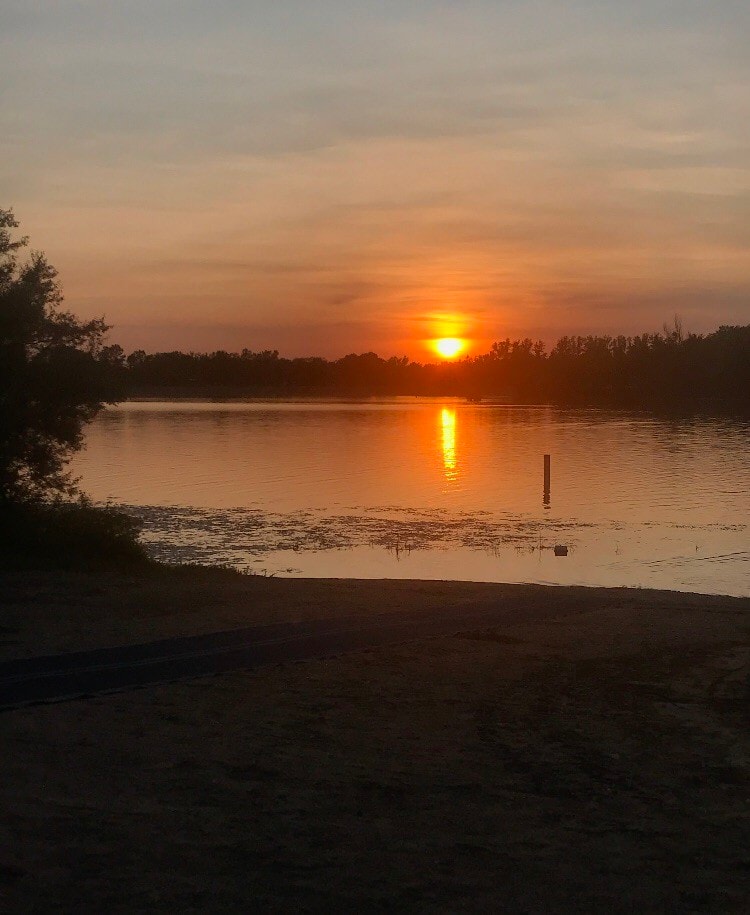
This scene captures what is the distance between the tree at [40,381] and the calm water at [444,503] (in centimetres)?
513

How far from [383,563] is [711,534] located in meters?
9.86

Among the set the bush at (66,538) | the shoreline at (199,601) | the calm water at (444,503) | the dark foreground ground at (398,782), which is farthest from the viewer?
the calm water at (444,503)

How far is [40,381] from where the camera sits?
55.5ft

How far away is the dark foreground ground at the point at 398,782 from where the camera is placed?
505 centimetres

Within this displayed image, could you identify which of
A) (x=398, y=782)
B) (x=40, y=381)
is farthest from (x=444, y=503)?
(x=398, y=782)

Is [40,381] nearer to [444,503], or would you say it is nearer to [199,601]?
[199,601]

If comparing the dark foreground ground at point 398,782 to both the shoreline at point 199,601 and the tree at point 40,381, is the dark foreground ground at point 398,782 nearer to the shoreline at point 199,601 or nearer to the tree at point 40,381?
the shoreline at point 199,601

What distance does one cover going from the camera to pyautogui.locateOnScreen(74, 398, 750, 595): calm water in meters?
23.4

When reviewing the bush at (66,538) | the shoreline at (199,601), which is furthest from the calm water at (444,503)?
the shoreline at (199,601)

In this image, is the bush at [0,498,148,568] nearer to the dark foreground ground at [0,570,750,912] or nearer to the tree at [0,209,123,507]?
the tree at [0,209,123,507]

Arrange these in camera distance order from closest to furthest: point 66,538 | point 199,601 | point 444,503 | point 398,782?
1. point 398,782
2. point 199,601
3. point 66,538
4. point 444,503

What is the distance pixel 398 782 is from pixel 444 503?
2956cm

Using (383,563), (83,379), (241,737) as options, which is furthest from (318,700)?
(383,563)

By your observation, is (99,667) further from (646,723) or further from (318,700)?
(646,723)
